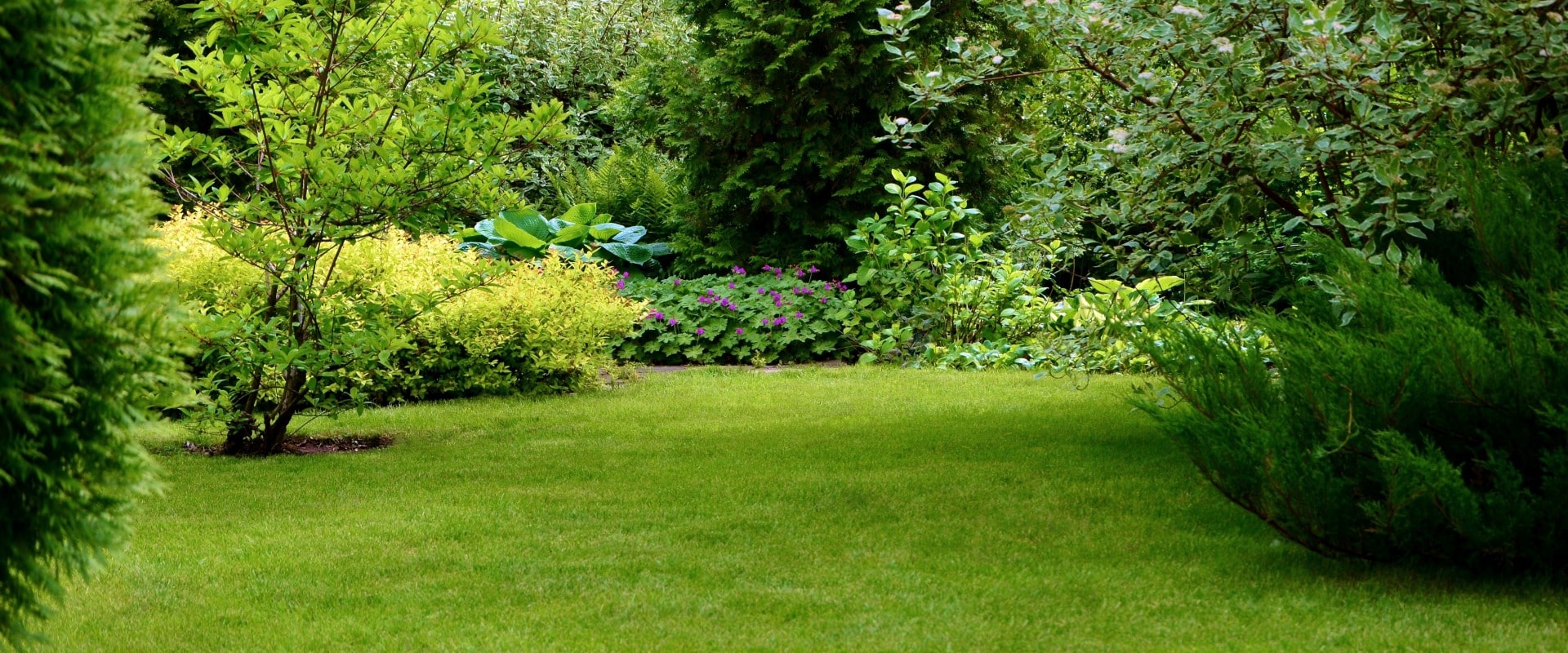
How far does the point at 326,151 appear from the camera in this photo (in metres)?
6.05

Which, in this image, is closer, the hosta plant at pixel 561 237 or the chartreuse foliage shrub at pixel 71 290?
the chartreuse foliage shrub at pixel 71 290

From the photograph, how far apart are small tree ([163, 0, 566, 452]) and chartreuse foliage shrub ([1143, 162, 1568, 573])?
345 centimetres

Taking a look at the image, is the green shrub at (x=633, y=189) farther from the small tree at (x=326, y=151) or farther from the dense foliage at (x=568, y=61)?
the small tree at (x=326, y=151)

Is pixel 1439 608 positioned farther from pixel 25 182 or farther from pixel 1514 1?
pixel 25 182

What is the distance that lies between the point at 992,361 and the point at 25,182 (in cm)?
822

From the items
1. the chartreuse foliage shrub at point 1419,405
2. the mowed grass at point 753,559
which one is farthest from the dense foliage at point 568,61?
the chartreuse foliage shrub at point 1419,405

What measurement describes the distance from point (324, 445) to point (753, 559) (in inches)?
139

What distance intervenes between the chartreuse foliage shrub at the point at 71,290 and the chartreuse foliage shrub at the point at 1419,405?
9.94ft

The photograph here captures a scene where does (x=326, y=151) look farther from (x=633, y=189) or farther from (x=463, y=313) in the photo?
(x=633, y=189)

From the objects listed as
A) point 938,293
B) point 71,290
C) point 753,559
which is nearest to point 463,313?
point 938,293

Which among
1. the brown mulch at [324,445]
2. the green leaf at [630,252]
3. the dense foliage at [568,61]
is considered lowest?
the brown mulch at [324,445]

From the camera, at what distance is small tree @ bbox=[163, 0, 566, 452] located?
19.0 ft

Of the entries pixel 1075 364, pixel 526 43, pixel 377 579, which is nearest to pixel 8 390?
pixel 377 579

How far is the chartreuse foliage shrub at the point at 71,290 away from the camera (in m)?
2.34
